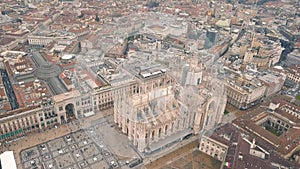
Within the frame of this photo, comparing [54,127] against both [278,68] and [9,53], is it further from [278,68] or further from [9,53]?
[278,68]

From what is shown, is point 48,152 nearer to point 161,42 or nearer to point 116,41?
point 116,41

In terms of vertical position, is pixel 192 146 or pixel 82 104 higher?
pixel 82 104

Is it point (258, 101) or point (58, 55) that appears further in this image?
point (58, 55)

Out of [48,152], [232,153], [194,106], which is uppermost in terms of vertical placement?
[194,106]

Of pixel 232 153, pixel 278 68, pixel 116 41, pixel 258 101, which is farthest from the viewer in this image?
pixel 116 41

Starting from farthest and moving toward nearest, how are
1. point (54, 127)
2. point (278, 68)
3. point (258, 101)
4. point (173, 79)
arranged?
point (278, 68), point (258, 101), point (173, 79), point (54, 127)

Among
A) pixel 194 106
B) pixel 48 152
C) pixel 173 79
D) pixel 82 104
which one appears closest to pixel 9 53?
pixel 82 104

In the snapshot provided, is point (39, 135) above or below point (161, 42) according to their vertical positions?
below

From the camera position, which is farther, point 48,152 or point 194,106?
point 194,106

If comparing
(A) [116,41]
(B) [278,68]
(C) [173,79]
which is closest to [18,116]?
(C) [173,79]
